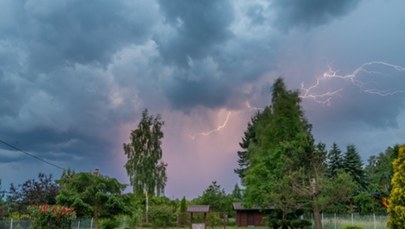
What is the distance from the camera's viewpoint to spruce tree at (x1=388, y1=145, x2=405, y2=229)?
1161 cm

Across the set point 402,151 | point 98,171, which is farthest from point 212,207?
point 402,151

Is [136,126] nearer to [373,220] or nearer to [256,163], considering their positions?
[256,163]

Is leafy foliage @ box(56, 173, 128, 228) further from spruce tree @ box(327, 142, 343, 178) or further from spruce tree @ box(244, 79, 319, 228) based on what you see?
spruce tree @ box(327, 142, 343, 178)

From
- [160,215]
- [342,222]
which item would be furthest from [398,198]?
[160,215]

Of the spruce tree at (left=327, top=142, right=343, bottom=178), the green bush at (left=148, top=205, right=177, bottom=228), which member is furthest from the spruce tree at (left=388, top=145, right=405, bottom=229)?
the green bush at (left=148, top=205, right=177, bottom=228)

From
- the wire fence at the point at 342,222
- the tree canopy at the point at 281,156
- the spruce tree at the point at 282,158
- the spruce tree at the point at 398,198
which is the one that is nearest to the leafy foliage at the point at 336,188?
the spruce tree at the point at 282,158

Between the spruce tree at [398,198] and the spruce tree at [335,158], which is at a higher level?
the spruce tree at [335,158]

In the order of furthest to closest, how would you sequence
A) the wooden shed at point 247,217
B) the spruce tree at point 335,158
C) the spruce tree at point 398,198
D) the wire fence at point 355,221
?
the wooden shed at point 247,217 < the spruce tree at point 335,158 < the wire fence at point 355,221 < the spruce tree at point 398,198

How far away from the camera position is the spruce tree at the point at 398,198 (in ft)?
38.1

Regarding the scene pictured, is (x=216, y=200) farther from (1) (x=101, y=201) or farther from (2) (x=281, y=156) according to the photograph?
(1) (x=101, y=201)

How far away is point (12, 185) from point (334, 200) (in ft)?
80.0

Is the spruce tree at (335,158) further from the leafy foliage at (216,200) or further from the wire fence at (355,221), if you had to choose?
the leafy foliage at (216,200)

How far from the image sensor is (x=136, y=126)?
4125cm

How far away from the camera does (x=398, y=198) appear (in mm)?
11867
